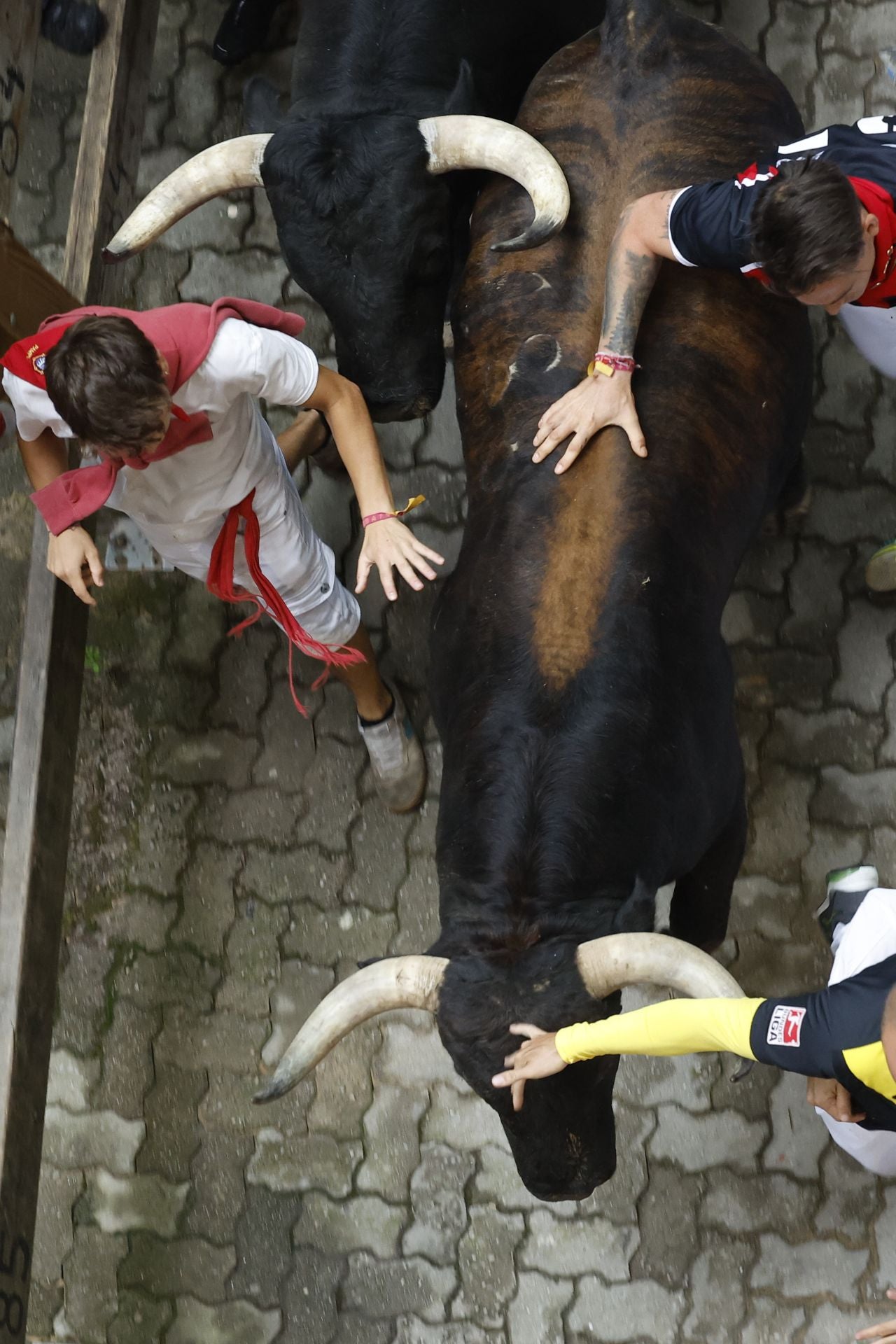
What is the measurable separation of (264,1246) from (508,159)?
147 inches

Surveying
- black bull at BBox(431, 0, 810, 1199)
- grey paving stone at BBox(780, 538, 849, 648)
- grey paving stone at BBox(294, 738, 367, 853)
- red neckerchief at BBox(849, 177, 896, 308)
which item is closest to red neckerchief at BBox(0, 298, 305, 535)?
black bull at BBox(431, 0, 810, 1199)

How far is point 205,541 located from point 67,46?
3.00 m

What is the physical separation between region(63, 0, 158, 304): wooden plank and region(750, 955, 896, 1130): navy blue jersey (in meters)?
3.25

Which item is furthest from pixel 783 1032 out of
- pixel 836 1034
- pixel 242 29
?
pixel 242 29

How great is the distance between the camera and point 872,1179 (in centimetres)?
409

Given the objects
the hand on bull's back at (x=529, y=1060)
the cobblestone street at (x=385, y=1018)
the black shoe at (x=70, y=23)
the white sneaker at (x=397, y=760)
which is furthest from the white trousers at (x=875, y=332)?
the black shoe at (x=70, y=23)

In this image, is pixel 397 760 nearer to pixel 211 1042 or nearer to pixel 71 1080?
pixel 211 1042

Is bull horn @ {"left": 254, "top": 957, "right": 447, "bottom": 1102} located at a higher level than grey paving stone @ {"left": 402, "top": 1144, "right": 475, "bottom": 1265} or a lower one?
higher

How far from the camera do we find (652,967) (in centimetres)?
275

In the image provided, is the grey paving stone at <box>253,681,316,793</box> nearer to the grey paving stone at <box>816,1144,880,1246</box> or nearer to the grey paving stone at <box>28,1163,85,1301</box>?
the grey paving stone at <box>28,1163,85,1301</box>

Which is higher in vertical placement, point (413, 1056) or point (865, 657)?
point (865, 657)

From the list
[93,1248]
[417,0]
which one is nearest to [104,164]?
[417,0]

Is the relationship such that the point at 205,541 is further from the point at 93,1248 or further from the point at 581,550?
the point at 93,1248

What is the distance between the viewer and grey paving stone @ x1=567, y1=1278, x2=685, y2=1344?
13.3 ft
